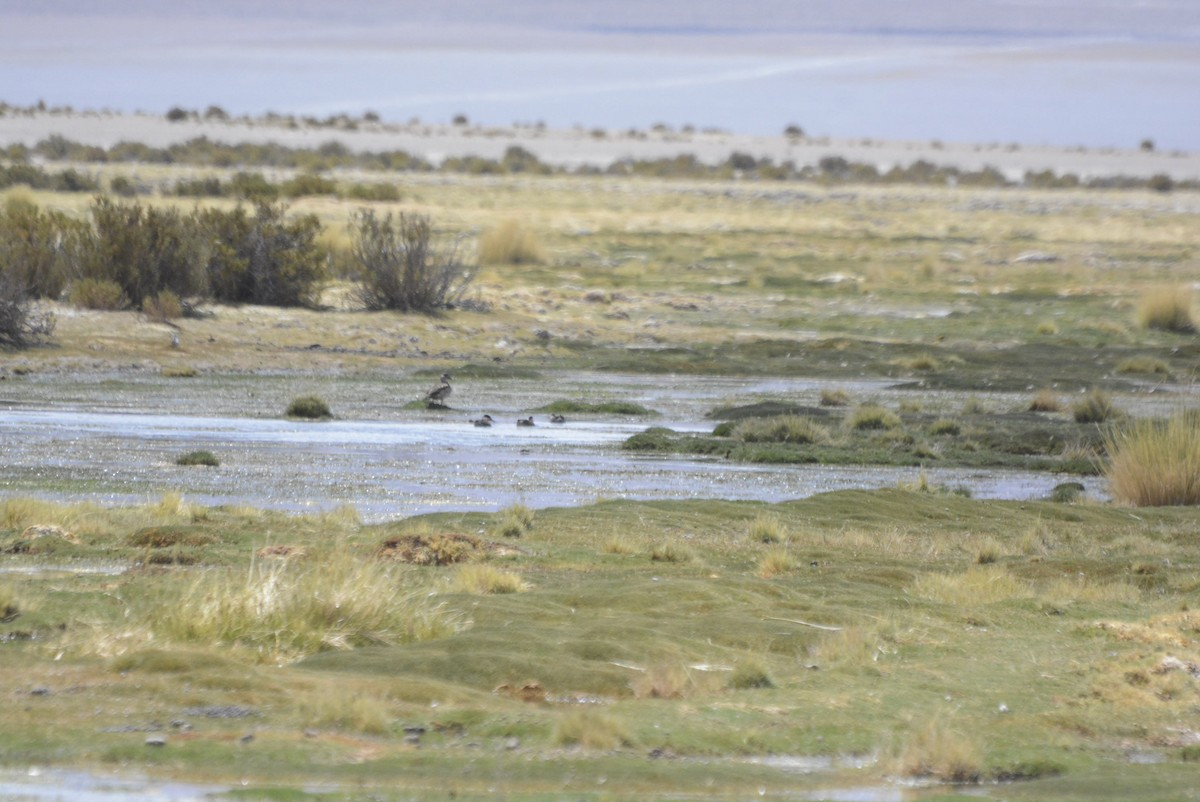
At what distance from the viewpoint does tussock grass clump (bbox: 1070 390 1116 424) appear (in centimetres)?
2377

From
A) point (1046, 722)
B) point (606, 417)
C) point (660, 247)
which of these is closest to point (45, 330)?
point (606, 417)

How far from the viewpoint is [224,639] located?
8.70 metres

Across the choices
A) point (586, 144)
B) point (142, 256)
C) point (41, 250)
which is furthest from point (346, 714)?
point (586, 144)

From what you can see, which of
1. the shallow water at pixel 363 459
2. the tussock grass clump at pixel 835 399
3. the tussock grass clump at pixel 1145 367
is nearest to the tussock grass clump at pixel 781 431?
the shallow water at pixel 363 459

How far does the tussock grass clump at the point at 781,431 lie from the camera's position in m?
21.1

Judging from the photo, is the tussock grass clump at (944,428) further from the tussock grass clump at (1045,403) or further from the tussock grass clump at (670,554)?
the tussock grass clump at (670,554)

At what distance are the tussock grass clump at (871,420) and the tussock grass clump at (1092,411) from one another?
2948 mm

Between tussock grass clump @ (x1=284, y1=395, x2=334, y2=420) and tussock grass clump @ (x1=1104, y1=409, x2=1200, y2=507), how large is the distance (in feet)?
33.1

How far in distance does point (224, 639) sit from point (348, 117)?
12990 cm

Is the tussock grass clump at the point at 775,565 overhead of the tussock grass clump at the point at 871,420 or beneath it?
overhead

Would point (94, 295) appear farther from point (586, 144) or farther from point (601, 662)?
point (586, 144)

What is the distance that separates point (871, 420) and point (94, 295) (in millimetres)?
14509

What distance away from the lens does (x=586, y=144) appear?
12594cm

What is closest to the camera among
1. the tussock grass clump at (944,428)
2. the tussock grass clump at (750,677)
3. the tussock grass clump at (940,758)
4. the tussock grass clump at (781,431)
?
the tussock grass clump at (940,758)
